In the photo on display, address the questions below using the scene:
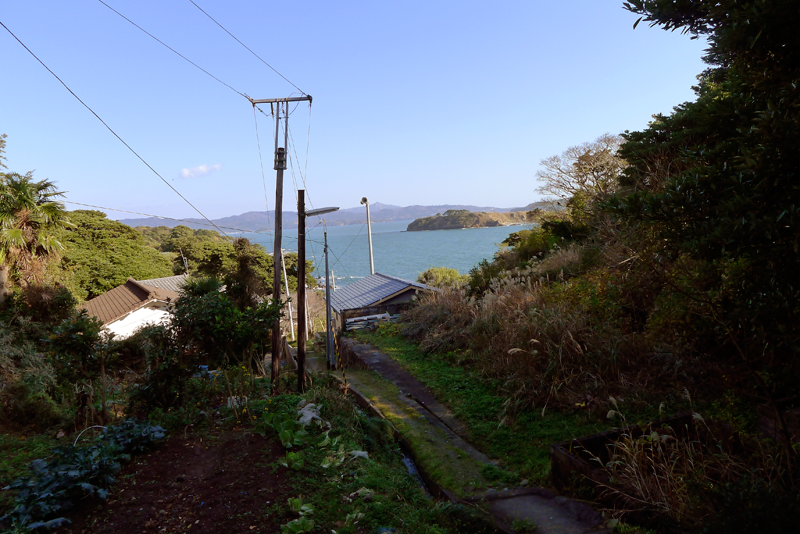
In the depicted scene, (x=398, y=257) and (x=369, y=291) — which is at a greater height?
(x=369, y=291)

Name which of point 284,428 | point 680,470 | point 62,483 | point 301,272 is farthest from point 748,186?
point 301,272

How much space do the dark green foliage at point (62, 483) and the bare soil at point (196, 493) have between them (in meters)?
0.14

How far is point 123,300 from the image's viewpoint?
25.4 meters

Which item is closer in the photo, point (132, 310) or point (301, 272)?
point (301, 272)

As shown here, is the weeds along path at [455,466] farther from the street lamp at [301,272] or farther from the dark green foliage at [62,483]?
the dark green foliage at [62,483]

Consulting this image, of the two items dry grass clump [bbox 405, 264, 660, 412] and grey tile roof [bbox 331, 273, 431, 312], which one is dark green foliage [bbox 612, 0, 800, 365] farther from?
grey tile roof [bbox 331, 273, 431, 312]

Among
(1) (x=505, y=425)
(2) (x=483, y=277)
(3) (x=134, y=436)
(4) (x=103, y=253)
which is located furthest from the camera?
(4) (x=103, y=253)

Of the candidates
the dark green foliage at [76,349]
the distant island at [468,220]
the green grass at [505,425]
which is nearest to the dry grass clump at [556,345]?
the green grass at [505,425]

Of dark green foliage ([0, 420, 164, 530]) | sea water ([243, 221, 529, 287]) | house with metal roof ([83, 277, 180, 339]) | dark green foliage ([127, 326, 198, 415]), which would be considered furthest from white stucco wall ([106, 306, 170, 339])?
dark green foliage ([0, 420, 164, 530])

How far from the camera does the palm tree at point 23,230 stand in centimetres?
1447

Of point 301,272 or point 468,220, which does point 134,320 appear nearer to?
point 301,272

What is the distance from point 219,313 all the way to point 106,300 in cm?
2329

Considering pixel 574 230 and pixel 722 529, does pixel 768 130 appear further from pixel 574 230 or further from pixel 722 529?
pixel 574 230

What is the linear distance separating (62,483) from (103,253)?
36.9 metres
